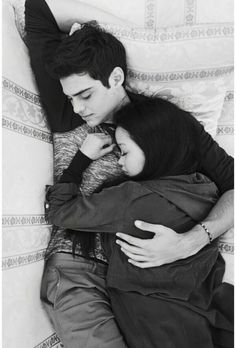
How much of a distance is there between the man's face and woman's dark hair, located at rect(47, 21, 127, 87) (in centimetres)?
2

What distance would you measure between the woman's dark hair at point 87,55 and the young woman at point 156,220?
0.50 feet

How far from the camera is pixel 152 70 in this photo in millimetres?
1467

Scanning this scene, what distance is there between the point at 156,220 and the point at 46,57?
0.64 metres

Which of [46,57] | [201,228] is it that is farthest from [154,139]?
[46,57]

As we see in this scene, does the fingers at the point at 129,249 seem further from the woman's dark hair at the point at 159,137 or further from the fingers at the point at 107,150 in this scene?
the fingers at the point at 107,150

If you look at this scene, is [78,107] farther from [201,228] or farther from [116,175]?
[201,228]

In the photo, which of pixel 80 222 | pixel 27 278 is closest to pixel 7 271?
pixel 27 278

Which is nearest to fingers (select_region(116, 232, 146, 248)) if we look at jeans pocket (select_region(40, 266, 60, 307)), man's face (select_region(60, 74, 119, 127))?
jeans pocket (select_region(40, 266, 60, 307))

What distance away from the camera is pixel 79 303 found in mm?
1336

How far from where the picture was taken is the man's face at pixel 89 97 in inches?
52.8

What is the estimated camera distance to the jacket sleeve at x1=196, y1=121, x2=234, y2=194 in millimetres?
1438

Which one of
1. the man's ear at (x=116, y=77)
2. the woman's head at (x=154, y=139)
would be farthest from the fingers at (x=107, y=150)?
the man's ear at (x=116, y=77)

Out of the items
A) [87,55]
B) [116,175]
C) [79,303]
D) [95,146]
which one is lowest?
[79,303]

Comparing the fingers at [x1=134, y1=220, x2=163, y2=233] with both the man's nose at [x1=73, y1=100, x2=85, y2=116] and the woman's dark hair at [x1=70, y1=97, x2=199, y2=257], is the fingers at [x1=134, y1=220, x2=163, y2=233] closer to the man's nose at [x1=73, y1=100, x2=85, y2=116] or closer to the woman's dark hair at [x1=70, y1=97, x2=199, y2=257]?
the woman's dark hair at [x1=70, y1=97, x2=199, y2=257]
